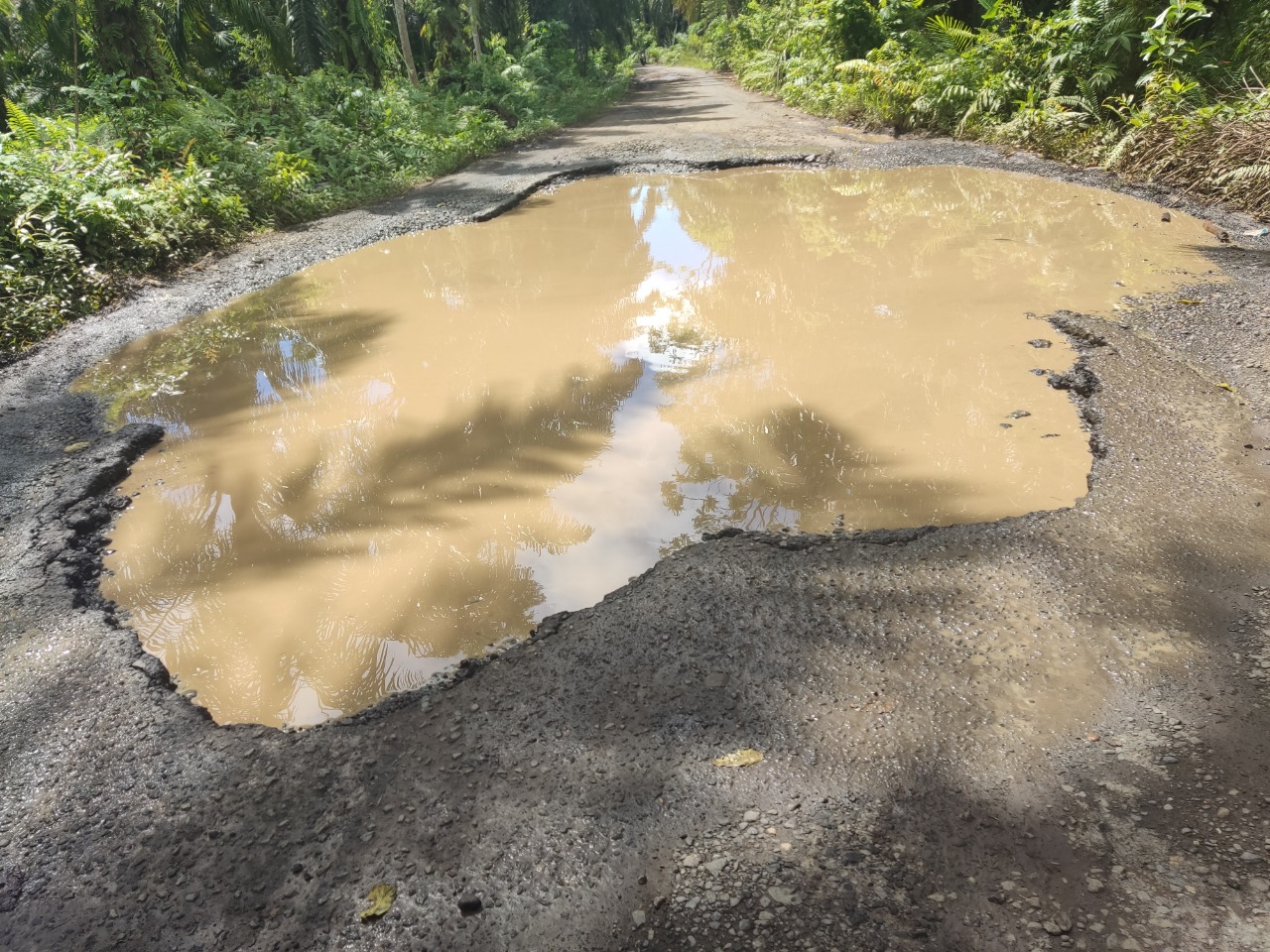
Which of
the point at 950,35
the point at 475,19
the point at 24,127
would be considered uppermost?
the point at 475,19

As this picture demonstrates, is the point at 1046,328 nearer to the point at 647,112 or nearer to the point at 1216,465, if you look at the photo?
the point at 1216,465

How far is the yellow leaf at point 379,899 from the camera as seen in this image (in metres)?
1.86

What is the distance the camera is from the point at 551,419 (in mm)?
4516

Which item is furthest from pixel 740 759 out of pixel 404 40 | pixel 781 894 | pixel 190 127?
pixel 404 40

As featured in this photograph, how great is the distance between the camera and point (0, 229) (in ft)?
22.1

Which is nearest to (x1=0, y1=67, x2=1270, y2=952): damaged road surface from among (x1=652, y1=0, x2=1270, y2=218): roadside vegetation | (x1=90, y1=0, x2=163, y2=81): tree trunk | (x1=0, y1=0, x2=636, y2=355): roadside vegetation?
(x1=0, y1=0, x2=636, y2=355): roadside vegetation

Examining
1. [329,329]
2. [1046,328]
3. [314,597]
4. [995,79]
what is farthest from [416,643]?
[995,79]

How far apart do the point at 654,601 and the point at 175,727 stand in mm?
1700

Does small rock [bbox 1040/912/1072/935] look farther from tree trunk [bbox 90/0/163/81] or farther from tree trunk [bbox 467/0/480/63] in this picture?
tree trunk [bbox 467/0/480/63]

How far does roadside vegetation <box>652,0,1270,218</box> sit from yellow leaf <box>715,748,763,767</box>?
7994 mm

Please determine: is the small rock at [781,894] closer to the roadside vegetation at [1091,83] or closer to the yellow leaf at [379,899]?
the yellow leaf at [379,899]

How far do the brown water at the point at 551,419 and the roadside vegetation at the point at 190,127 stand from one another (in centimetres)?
169

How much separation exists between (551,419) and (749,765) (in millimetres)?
2740

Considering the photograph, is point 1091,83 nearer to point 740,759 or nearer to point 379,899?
point 740,759
